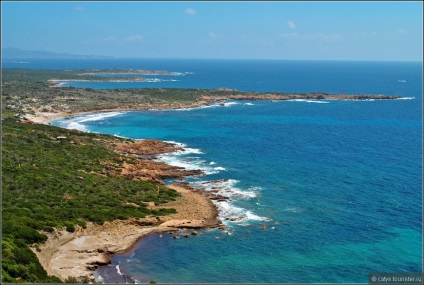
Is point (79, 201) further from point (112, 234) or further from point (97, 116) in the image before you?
point (97, 116)

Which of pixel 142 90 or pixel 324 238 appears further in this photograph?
pixel 142 90

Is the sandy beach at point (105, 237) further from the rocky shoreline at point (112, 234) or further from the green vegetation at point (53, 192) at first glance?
the green vegetation at point (53, 192)

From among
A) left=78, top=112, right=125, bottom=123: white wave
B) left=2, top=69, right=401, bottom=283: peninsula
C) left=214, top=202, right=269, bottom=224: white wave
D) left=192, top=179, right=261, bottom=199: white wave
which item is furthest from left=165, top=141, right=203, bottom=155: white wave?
left=78, top=112, right=125, bottom=123: white wave

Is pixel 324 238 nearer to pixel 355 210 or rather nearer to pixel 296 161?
pixel 355 210

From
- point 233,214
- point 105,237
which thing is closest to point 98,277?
point 105,237

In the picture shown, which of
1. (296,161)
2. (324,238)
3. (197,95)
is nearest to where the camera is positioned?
(324,238)

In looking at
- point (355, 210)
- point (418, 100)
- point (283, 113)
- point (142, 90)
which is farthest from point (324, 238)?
point (418, 100)
